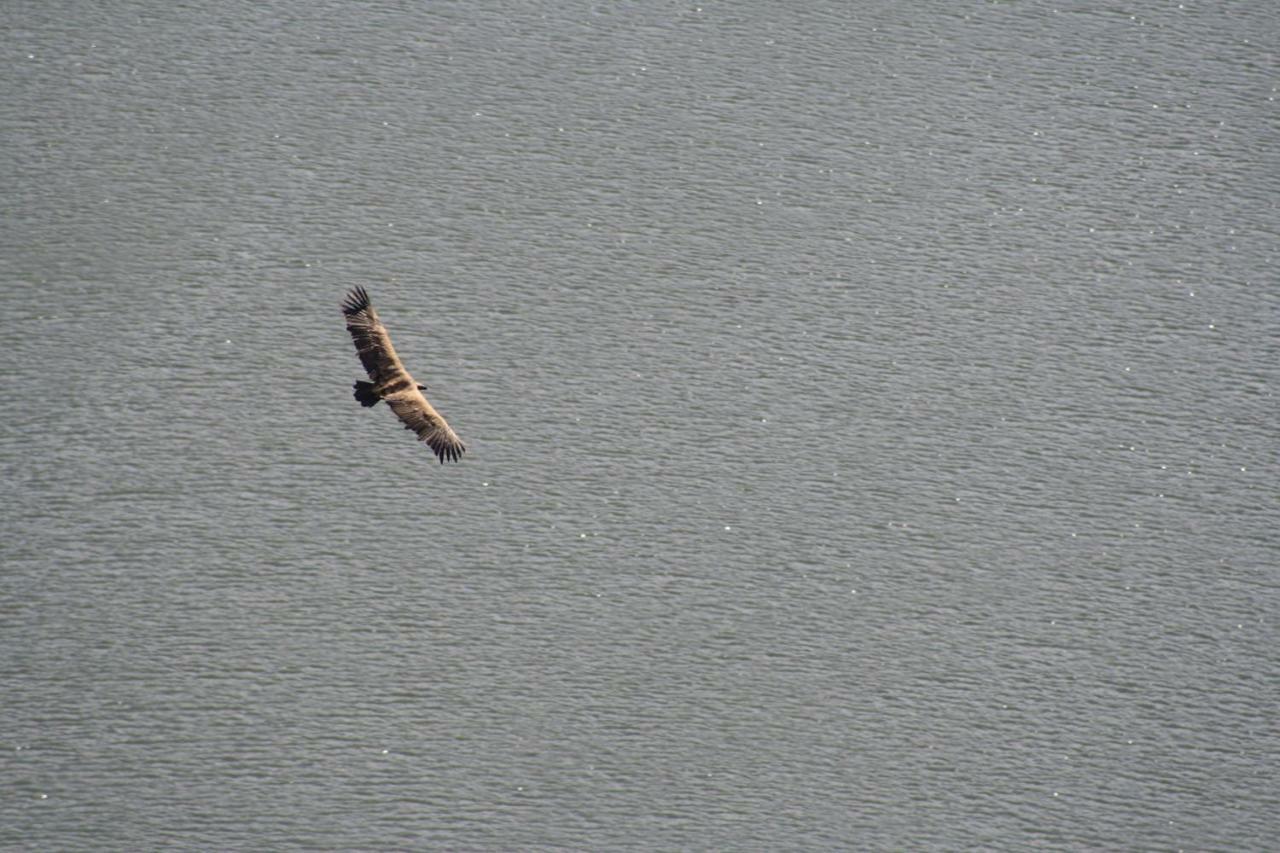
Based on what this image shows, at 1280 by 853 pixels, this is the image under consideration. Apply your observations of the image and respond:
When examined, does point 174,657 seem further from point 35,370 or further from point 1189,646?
point 1189,646

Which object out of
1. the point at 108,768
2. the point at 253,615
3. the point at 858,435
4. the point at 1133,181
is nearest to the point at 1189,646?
the point at 858,435

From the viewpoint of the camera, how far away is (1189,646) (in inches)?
194

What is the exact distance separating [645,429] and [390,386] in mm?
902

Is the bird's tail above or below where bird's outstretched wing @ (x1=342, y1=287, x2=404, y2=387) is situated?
below

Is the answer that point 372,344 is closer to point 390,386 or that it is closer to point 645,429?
point 390,386

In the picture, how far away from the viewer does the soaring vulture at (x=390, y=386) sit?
185 inches

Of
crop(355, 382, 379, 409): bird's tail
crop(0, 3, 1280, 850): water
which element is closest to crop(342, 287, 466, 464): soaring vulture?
crop(355, 382, 379, 409): bird's tail

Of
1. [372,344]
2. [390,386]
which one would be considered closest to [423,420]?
[390,386]

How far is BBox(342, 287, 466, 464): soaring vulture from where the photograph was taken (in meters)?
4.71

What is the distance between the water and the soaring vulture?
335 millimetres

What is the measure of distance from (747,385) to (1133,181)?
1.59m

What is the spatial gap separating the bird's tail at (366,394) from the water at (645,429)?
0.40 m

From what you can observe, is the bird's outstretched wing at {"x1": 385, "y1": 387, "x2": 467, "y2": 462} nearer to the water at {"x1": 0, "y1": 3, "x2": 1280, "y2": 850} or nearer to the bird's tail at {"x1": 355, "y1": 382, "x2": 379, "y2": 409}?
the bird's tail at {"x1": 355, "y1": 382, "x2": 379, "y2": 409}

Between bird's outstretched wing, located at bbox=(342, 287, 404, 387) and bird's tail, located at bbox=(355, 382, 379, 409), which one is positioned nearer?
bird's tail, located at bbox=(355, 382, 379, 409)
